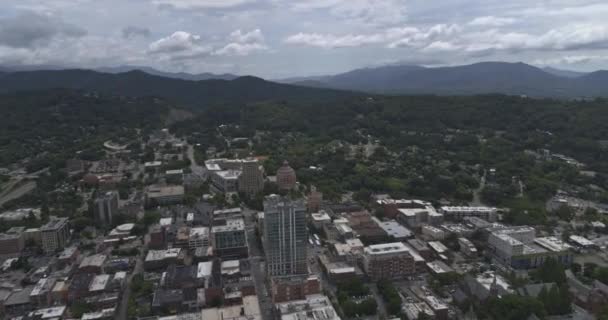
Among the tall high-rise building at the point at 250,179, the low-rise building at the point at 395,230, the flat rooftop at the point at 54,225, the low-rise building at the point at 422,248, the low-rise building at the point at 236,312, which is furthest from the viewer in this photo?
the tall high-rise building at the point at 250,179

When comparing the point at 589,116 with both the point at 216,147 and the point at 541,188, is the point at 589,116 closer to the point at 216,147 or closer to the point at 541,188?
the point at 541,188

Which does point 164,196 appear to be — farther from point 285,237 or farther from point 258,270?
point 285,237

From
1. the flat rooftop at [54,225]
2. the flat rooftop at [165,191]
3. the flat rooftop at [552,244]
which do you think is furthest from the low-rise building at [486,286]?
the flat rooftop at [165,191]

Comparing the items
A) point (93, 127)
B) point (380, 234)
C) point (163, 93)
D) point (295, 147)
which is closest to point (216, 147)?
point (295, 147)

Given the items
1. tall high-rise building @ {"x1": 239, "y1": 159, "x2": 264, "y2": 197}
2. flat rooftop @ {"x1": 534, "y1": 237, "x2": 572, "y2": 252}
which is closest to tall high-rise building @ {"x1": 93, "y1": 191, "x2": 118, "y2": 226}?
tall high-rise building @ {"x1": 239, "y1": 159, "x2": 264, "y2": 197}

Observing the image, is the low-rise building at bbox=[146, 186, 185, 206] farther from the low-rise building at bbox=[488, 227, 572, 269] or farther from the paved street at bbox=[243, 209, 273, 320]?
the low-rise building at bbox=[488, 227, 572, 269]

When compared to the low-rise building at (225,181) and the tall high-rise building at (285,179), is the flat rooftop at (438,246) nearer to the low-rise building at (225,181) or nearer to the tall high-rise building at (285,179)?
the tall high-rise building at (285,179)
